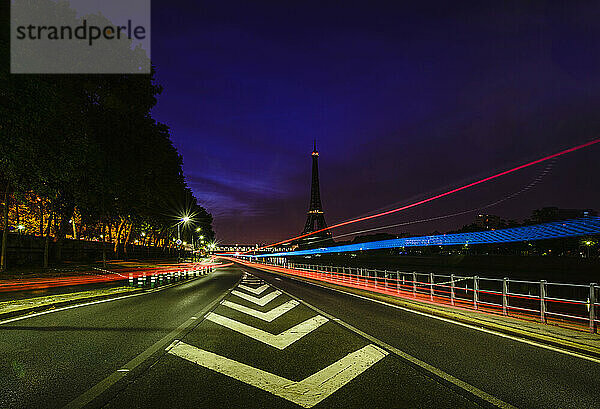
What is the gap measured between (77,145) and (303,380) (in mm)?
26578

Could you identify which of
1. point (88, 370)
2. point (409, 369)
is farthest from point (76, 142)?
point (409, 369)

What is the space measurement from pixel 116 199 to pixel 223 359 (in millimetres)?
40240

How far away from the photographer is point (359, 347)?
8367mm

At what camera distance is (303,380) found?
6.12 m

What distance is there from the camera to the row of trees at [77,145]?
2109 centimetres

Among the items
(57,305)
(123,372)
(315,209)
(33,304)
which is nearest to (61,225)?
(57,305)

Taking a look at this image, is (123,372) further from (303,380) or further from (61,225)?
Result: (61,225)

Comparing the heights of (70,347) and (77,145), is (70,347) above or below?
below

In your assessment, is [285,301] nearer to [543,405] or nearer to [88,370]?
[88,370]

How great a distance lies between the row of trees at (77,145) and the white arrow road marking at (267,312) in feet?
43.9

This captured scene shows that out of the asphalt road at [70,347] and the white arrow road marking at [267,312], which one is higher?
the asphalt road at [70,347]

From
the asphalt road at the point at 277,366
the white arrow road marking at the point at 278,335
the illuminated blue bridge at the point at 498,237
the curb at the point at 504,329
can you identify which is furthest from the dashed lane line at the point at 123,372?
the illuminated blue bridge at the point at 498,237

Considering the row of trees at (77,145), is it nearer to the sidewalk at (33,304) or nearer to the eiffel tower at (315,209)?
the sidewalk at (33,304)

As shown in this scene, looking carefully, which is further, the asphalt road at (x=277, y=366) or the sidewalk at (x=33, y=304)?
the sidewalk at (x=33, y=304)
